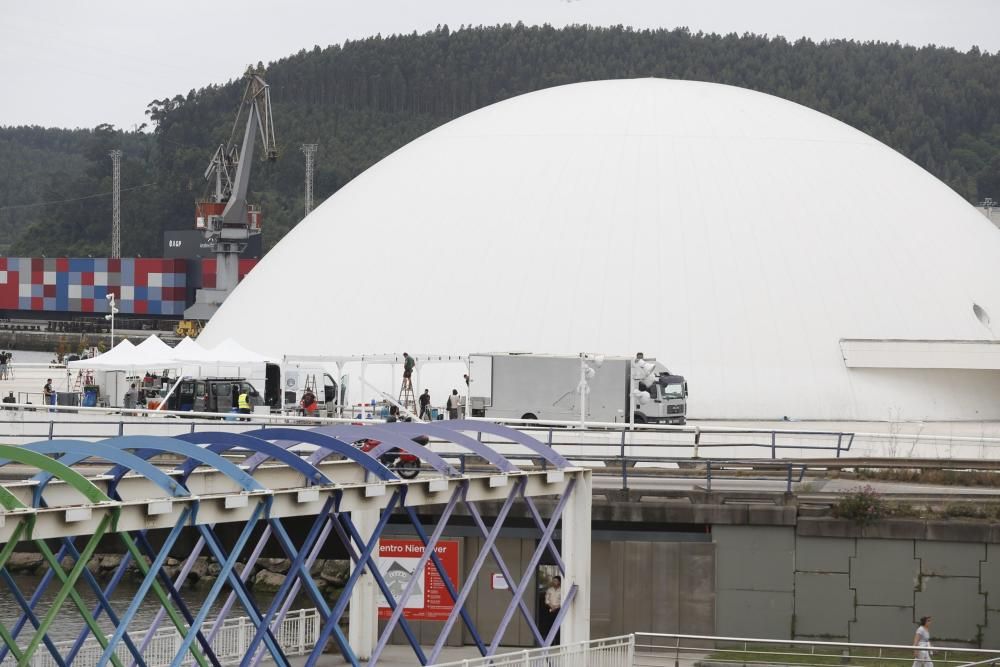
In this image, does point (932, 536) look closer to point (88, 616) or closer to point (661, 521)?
point (661, 521)

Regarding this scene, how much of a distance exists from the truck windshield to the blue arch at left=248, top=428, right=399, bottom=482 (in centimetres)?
2125

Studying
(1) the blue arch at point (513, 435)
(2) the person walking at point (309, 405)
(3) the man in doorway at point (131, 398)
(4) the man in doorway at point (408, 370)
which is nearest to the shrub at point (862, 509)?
(1) the blue arch at point (513, 435)

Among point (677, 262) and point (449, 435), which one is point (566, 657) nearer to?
point (449, 435)

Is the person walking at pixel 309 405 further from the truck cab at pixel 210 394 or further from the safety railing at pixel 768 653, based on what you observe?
the safety railing at pixel 768 653

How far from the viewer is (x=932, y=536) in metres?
23.7

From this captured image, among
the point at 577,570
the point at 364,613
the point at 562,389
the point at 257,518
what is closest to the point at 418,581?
the point at 364,613

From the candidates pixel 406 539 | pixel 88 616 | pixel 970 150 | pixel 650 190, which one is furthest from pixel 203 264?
pixel 970 150

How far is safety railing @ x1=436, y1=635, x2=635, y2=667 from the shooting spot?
61.2ft

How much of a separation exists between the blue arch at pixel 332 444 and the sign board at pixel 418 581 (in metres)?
6.13

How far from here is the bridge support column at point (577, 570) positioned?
20234mm

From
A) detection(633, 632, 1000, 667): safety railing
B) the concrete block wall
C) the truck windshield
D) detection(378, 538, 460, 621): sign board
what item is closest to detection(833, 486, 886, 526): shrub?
the concrete block wall

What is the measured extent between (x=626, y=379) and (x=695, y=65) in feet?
507

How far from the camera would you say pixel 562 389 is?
3816 centimetres

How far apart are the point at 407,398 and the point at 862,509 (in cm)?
1828
